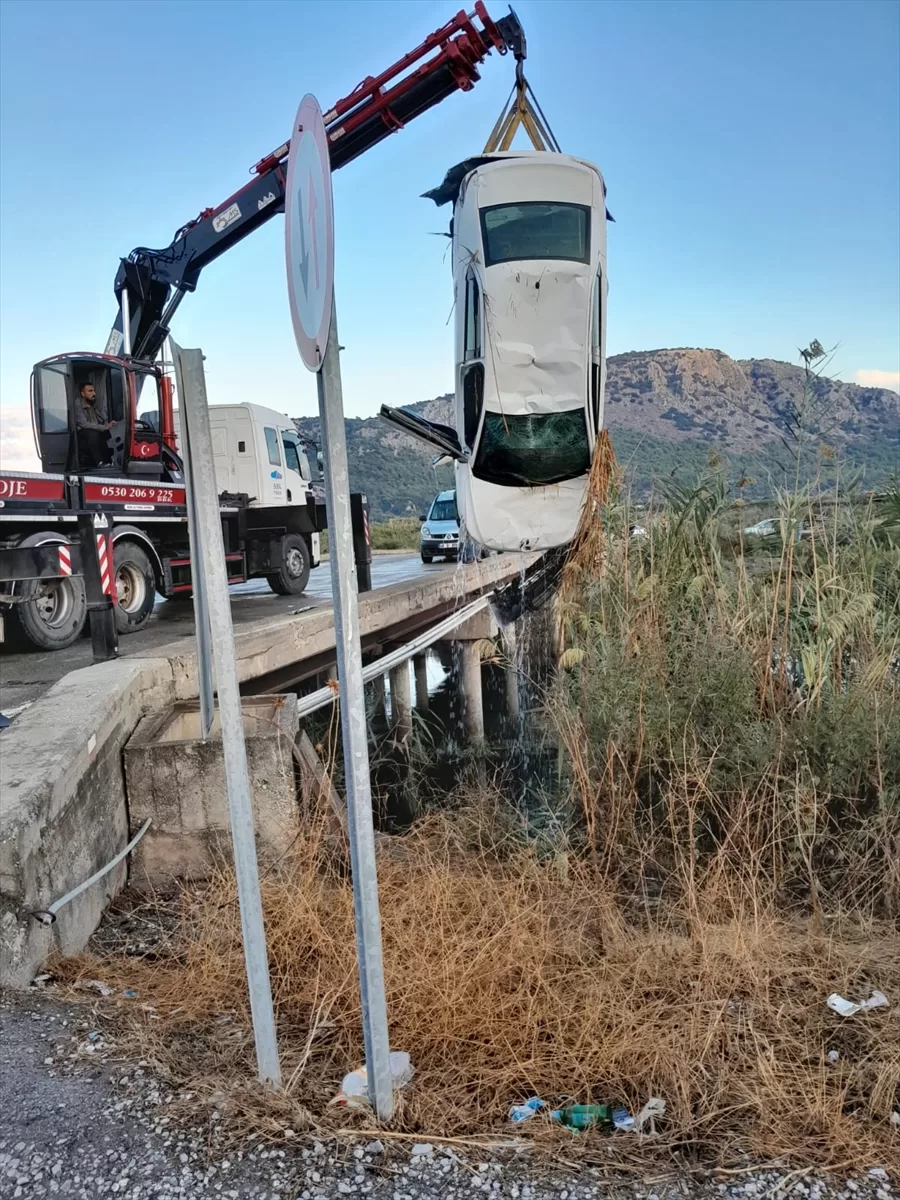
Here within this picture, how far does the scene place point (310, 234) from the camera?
7.18 ft

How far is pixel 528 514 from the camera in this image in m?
8.62

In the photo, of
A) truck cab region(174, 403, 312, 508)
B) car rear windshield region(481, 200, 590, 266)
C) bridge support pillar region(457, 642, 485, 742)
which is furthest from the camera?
bridge support pillar region(457, 642, 485, 742)


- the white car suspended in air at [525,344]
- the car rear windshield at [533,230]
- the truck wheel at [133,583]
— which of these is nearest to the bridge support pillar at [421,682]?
the truck wheel at [133,583]

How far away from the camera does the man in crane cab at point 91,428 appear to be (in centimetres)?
1111

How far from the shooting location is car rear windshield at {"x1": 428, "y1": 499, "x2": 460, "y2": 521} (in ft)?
80.1

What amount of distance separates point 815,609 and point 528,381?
11.0 ft

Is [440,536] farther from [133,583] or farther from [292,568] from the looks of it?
[133,583]

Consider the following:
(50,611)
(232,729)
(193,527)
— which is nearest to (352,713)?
(232,729)

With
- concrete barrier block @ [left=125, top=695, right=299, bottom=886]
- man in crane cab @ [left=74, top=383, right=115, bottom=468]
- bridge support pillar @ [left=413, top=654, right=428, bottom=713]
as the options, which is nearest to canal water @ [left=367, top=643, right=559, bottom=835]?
bridge support pillar @ [left=413, top=654, right=428, bottom=713]

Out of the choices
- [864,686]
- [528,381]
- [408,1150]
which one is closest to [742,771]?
[864,686]

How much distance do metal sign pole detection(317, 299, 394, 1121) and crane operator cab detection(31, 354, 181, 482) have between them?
9578 millimetres

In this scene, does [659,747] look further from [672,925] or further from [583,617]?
[583,617]

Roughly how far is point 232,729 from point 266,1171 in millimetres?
1121

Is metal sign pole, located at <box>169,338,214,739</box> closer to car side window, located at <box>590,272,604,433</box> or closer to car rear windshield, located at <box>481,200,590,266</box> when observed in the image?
car rear windshield, located at <box>481,200,590,266</box>
